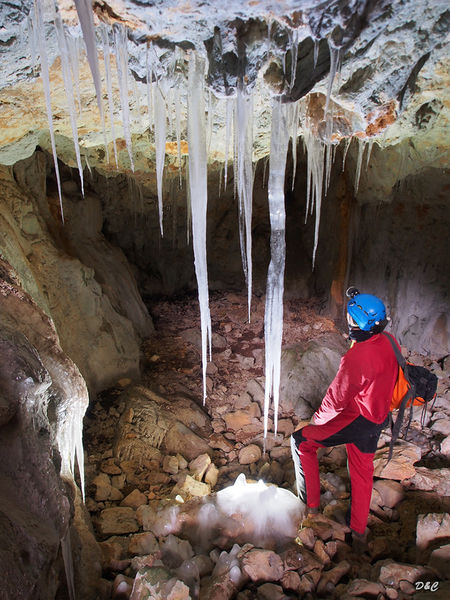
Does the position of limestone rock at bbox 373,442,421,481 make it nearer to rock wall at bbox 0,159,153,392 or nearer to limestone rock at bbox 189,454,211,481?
limestone rock at bbox 189,454,211,481

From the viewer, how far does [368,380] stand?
7.77 ft

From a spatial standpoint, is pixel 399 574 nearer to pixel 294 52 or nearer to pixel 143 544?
→ pixel 143 544

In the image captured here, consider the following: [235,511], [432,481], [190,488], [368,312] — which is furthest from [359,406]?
[190,488]

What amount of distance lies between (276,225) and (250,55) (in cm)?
110

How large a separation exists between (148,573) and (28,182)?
4.12m

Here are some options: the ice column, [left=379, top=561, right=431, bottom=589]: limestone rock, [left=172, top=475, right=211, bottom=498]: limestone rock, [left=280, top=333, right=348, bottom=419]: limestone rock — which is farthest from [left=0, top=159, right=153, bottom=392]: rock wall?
[left=379, top=561, right=431, bottom=589]: limestone rock

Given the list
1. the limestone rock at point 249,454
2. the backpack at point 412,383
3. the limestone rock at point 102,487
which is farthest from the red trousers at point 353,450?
the limestone rock at point 102,487

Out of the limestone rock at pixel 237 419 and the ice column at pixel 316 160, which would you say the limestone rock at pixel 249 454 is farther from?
the ice column at pixel 316 160

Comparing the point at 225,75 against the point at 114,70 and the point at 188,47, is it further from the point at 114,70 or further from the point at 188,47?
the point at 114,70

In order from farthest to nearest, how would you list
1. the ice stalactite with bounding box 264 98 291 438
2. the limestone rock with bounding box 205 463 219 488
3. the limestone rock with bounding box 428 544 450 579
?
the limestone rock with bounding box 205 463 219 488 < the ice stalactite with bounding box 264 98 291 438 < the limestone rock with bounding box 428 544 450 579

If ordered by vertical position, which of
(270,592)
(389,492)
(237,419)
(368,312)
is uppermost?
(368,312)

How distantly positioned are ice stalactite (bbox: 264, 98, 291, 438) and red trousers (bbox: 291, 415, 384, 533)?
36cm

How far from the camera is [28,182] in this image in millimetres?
4332

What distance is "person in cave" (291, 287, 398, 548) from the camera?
239cm
